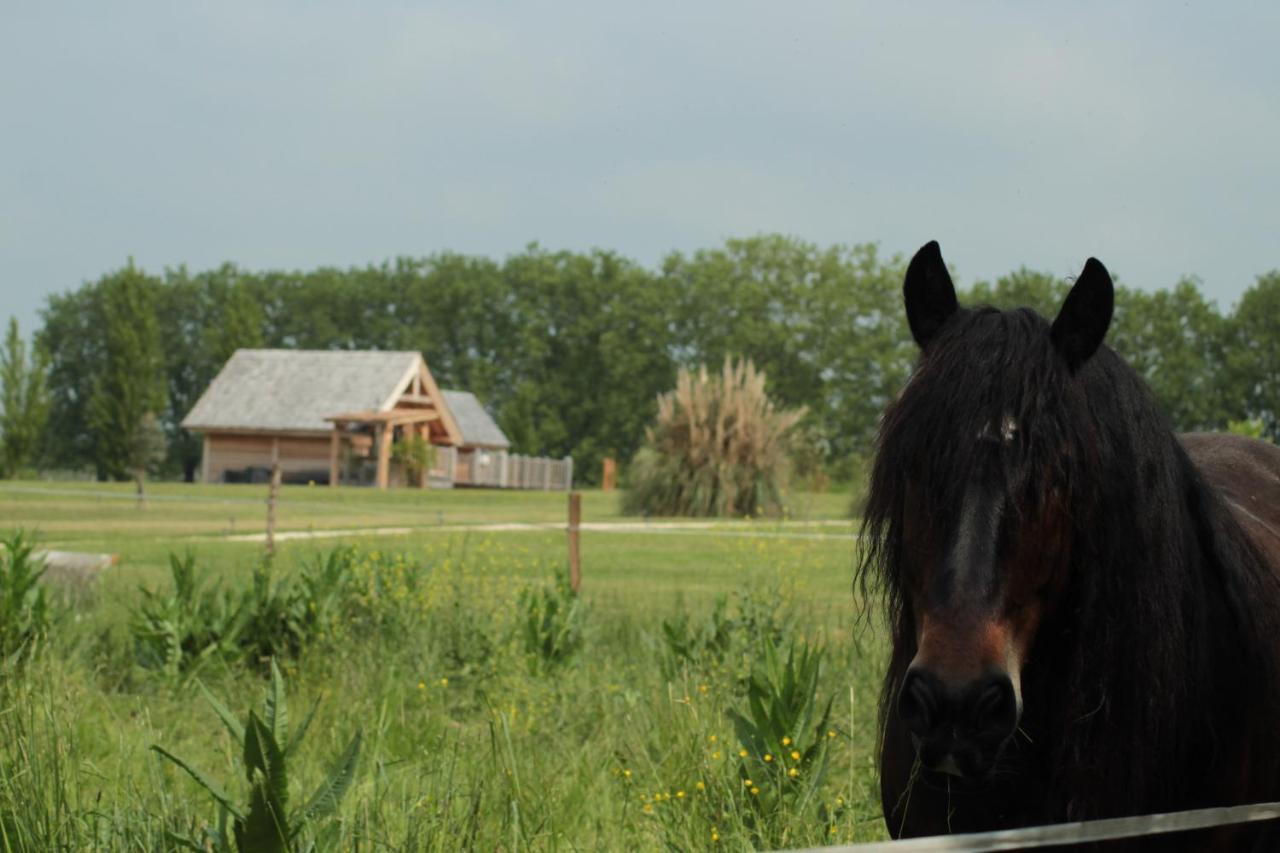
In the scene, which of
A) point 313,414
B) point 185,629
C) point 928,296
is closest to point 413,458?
point 313,414

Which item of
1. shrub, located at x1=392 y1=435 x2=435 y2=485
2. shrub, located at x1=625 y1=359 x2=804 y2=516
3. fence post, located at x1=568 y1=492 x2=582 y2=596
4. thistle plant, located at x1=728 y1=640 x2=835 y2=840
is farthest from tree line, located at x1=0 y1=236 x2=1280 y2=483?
thistle plant, located at x1=728 y1=640 x2=835 y2=840

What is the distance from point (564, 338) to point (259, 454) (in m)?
25.5

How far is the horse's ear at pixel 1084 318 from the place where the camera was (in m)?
2.68

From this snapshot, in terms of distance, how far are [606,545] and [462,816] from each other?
604 inches

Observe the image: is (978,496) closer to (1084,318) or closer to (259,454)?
(1084,318)

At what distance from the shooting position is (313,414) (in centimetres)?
5434

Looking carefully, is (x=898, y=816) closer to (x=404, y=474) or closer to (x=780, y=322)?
(x=404, y=474)

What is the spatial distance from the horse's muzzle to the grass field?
1714 mm

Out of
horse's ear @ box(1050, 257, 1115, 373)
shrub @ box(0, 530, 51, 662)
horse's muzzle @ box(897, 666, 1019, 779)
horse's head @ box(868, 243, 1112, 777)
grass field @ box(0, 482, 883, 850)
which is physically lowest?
grass field @ box(0, 482, 883, 850)

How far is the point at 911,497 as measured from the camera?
104 inches

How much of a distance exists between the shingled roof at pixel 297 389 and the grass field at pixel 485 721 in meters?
41.9

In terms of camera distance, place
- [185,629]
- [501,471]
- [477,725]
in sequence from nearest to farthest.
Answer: [477,725] < [185,629] < [501,471]

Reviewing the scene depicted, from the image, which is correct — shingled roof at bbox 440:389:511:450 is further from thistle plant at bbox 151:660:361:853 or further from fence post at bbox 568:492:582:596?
thistle plant at bbox 151:660:361:853

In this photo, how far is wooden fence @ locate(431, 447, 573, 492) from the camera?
181ft
